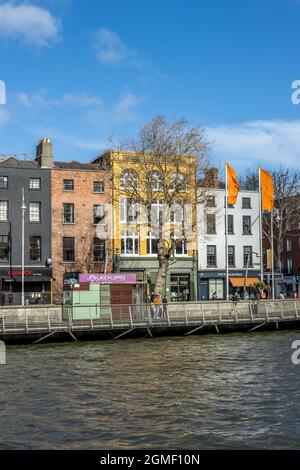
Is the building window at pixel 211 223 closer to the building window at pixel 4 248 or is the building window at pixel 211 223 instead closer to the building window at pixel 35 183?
the building window at pixel 35 183

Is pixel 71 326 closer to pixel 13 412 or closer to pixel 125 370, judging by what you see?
pixel 125 370

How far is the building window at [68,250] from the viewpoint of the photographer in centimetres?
6519

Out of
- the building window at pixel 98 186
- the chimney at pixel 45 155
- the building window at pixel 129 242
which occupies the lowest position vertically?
the building window at pixel 129 242

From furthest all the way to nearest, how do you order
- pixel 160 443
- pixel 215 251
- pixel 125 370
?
pixel 215 251 < pixel 125 370 < pixel 160 443

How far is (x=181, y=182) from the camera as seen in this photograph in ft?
194

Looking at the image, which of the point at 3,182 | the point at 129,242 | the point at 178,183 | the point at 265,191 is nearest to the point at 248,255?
the point at 265,191

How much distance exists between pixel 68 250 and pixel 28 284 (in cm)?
531

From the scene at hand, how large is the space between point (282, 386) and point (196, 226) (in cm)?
4045

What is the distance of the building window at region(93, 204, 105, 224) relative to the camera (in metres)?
67.3

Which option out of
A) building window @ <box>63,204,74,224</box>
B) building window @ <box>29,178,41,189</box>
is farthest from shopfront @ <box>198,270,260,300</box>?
building window @ <box>29,178,41,189</box>

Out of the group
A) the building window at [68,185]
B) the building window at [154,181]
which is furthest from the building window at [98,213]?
the building window at [154,181]

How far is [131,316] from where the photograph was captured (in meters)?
46.3

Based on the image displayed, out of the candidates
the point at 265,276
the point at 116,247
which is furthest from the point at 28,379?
the point at 265,276

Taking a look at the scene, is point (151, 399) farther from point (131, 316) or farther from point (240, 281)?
point (240, 281)
